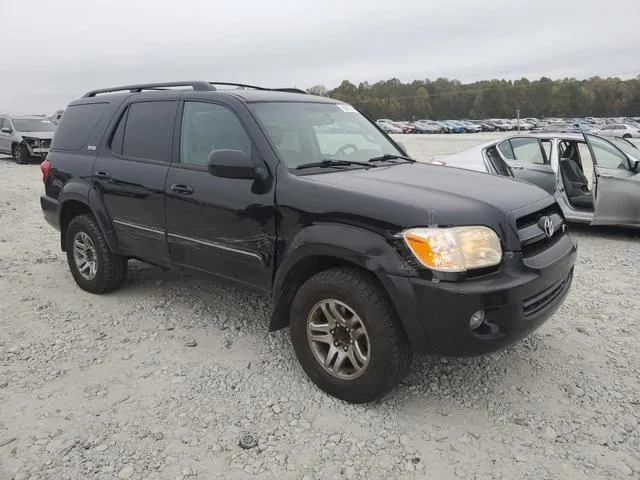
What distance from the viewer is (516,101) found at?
114 meters

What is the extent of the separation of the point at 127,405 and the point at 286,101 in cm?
243

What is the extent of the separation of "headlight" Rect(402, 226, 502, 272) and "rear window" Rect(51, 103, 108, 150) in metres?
3.46

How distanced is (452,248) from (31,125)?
20258 mm

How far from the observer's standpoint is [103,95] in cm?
500

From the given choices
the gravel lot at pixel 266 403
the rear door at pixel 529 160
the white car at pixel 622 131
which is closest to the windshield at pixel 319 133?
the gravel lot at pixel 266 403

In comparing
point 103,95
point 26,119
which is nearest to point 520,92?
point 26,119

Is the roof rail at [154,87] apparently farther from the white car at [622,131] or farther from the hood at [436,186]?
the white car at [622,131]

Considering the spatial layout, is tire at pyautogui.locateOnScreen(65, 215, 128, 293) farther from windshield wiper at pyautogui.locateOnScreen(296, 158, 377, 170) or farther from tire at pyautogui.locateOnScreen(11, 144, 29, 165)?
tire at pyautogui.locateOnScreen(11, 144, 29, 165)

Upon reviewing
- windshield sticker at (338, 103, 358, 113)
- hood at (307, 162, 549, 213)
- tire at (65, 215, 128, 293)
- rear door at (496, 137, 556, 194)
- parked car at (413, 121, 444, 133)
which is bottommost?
parked car at (413, 121, 444, 133)

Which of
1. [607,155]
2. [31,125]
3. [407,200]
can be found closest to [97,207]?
[407,200]

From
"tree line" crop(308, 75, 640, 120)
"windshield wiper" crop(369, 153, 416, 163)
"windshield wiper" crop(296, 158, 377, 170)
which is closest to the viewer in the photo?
"windshield wiper" crop(296, 158, 377, 170)

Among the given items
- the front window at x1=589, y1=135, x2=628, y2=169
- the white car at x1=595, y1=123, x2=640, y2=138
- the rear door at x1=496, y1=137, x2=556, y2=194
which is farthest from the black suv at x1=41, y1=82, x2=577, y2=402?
the white car at x1=595, y1=123, x2=640, y2=138

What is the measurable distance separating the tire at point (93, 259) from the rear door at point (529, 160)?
5806 millimetres

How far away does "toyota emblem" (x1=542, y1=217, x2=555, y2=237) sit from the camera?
3.22m
